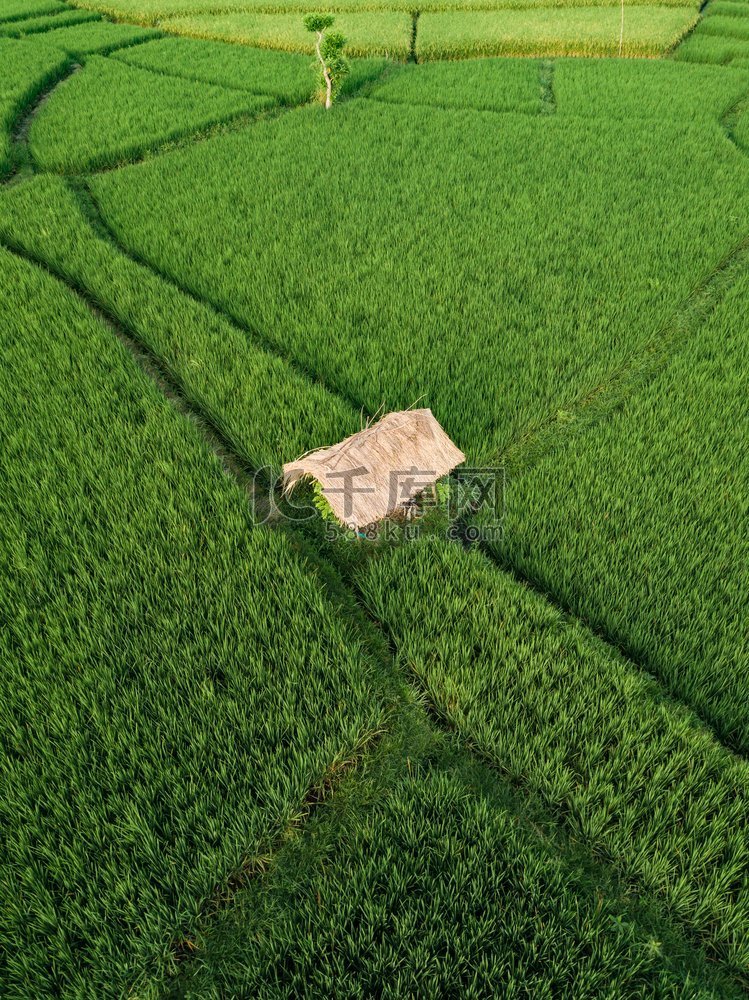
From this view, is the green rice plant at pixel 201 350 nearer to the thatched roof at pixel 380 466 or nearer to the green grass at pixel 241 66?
the thatched roof at pixel 380 466

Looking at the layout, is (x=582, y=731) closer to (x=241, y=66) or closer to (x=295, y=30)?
(x=241, y=66)

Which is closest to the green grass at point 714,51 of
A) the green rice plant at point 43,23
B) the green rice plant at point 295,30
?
the green rice plant at point 295,30

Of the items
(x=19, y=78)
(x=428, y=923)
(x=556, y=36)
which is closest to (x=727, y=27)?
(x=556, y=36)

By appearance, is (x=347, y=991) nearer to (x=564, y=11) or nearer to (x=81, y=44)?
(x=81, y=44)

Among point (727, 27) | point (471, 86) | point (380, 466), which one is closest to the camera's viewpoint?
point (380, 466)

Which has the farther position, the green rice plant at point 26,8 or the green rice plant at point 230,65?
the green rice plant at point 26,8

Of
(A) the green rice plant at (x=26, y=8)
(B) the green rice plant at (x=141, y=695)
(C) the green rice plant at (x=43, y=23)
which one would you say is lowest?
(B) the green rice plant at (x=141, y=695)
